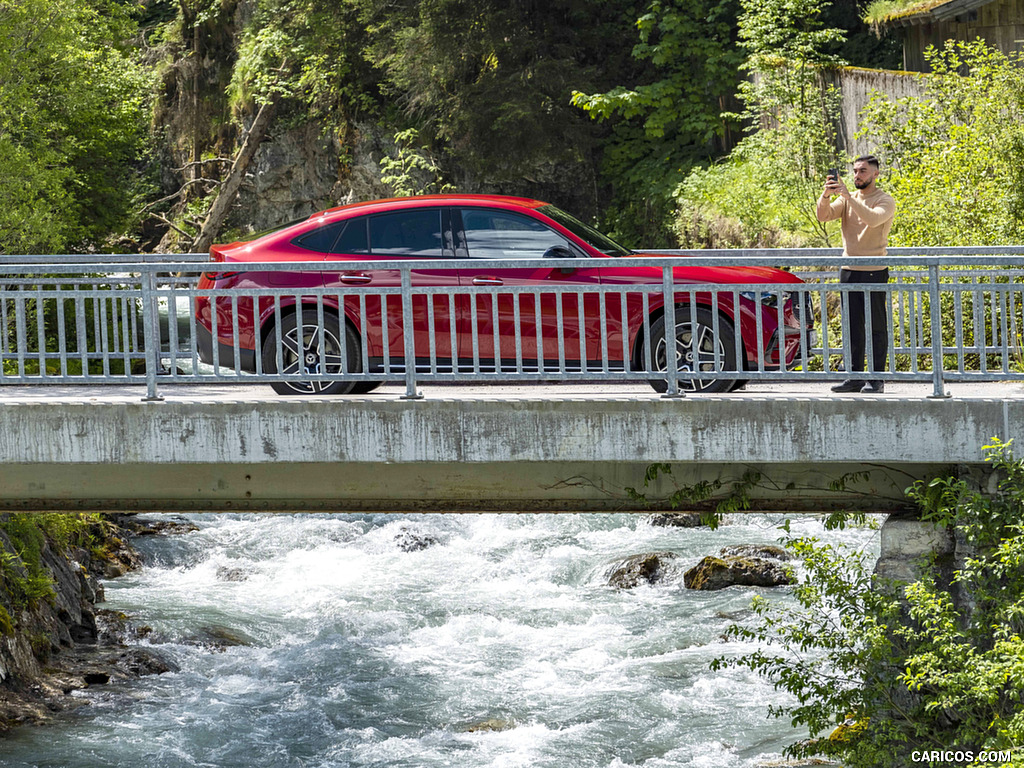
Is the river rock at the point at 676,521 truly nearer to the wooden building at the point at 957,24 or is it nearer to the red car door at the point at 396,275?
the wooden building at the point at 957,24

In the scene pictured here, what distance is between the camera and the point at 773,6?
73.1 feet

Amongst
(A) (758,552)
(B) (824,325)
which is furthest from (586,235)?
(A) (758,552)

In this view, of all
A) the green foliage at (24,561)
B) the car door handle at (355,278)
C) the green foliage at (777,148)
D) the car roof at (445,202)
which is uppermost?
the green foliage at (777,148)

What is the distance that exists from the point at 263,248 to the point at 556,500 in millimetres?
3366

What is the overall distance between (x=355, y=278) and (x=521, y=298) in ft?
4.52

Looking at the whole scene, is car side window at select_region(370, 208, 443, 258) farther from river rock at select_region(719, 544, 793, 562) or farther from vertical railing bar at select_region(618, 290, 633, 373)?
river rock at select_region(719, 544, 793, 562)

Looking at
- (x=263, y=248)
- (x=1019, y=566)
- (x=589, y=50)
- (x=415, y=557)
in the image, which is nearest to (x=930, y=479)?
(x=1019, y=566)

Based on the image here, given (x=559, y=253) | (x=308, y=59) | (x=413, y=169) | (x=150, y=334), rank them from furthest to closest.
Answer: (x=308, y=59) → (x=413, y=169) → (x=559, y=253) → (x=150, y=334)

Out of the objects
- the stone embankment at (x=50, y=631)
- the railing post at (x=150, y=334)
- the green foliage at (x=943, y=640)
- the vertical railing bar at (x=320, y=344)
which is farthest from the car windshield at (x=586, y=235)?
the stone embankment at (x=50, y=631)

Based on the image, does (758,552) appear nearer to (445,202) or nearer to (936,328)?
(445,202)

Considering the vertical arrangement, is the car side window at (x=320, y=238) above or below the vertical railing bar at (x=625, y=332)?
above

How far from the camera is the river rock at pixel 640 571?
53.2 ft

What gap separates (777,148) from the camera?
2103 centimetres

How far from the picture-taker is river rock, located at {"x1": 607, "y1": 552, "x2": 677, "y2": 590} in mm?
16203
